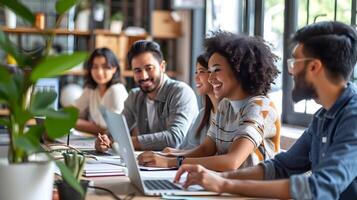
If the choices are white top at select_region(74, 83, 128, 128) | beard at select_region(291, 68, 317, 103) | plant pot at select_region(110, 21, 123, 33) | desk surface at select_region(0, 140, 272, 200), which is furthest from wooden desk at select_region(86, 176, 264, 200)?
plant pot at select_region(110, 21, 123, 33)

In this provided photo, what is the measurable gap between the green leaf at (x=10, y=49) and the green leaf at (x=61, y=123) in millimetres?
155

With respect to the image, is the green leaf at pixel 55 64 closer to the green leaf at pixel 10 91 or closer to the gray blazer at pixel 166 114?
the green leaf at pixel 10 91

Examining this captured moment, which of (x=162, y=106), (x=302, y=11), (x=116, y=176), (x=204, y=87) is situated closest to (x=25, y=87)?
(x=116, y=176)

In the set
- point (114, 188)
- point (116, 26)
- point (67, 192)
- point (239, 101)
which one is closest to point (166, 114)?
point (239, 101)

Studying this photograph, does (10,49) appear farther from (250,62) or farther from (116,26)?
(116,26)

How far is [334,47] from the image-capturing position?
1617mm

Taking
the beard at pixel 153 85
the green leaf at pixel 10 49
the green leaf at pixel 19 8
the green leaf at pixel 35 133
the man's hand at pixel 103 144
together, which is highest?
the green leaf at pixel 19 8

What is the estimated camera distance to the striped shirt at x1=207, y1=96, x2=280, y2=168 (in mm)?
2031

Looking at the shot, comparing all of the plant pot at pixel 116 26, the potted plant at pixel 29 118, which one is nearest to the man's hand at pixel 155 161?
the potted plant at pixel 29 118

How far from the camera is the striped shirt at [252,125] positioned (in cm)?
203

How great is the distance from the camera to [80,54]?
124cm

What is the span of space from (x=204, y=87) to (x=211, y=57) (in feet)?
1.20

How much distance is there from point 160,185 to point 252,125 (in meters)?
0.45

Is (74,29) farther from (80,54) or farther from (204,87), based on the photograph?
(80,54)
